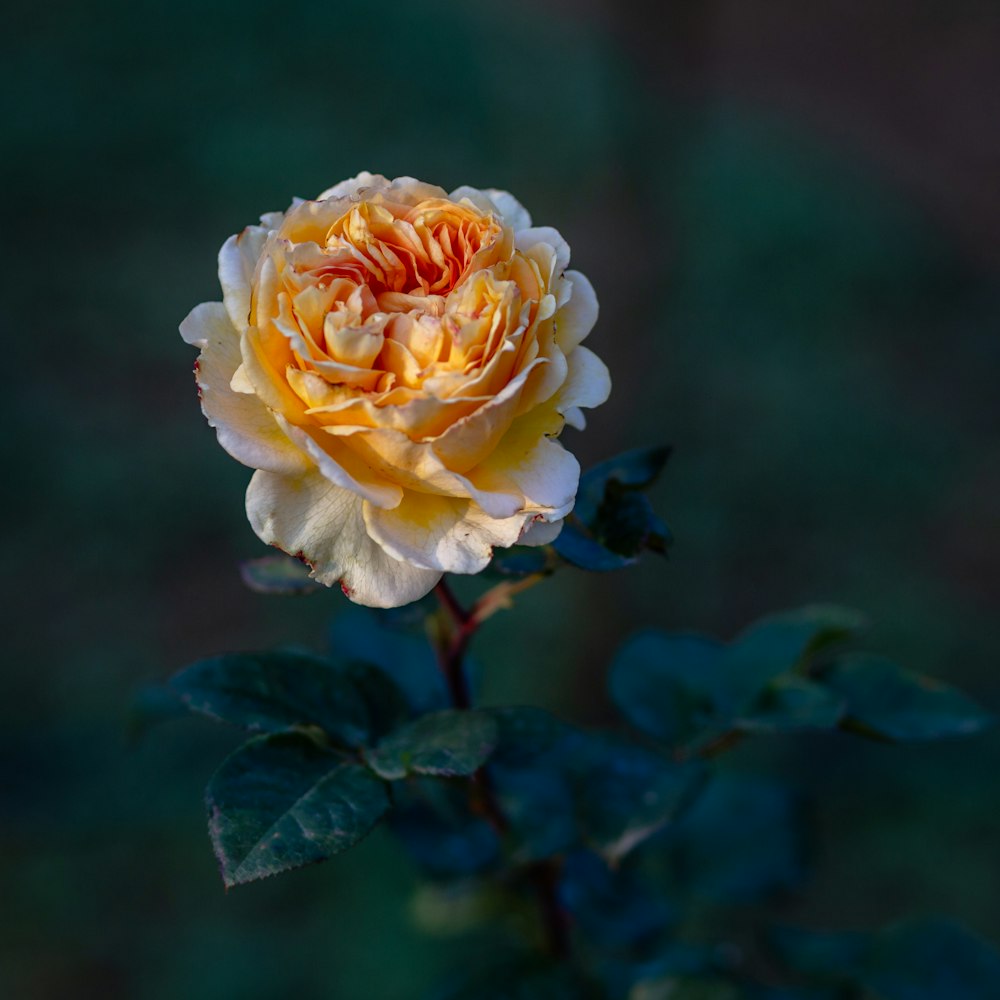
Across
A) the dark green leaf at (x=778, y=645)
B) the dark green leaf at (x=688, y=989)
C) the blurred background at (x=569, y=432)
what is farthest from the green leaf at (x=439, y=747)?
the blurred background at (x=569, y=432)

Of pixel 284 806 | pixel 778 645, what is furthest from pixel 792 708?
pixel 284 806

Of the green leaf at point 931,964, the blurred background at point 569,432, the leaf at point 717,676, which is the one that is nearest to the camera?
the leaf at point 717,676

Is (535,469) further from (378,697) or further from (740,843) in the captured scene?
(740,843)

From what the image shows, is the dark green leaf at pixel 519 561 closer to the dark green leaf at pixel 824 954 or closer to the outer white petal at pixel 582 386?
the outer white petal at pixel 582 386

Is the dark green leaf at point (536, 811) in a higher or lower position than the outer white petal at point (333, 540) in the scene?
lower

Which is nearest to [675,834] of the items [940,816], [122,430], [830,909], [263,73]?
[830,909]

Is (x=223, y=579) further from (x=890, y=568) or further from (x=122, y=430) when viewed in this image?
(x=890, y=568)

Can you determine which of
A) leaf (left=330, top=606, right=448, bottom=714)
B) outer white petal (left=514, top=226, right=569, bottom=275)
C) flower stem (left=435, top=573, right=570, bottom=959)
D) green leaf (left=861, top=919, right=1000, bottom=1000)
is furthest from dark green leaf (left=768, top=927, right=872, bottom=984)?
outer white petal (left=514, top=226, right=569, bottom=275)
